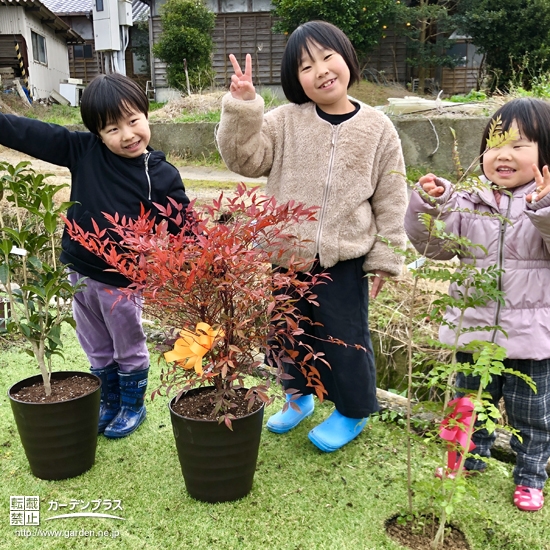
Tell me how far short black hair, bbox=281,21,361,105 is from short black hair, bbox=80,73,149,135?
23.2 inches

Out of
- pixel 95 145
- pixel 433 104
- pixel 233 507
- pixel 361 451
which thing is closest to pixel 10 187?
pixel 95 145

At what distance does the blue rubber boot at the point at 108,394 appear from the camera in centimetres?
228

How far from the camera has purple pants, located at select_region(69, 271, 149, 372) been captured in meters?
2.15

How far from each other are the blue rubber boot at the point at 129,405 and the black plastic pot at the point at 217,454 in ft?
1.66

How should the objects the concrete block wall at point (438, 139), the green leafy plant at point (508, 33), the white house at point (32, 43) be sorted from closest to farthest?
the concrete block wall at point (438, 139), the green leafy plant at point (508, 33), the white house at point (32, 43)

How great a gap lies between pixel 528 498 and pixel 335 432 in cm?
70

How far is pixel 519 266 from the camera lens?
70.9 inches

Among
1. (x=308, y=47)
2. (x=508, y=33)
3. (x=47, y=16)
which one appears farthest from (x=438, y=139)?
(x=47, y=16)

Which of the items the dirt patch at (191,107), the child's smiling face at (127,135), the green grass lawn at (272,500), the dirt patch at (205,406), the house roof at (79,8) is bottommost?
the green grass lawn at (272,500)

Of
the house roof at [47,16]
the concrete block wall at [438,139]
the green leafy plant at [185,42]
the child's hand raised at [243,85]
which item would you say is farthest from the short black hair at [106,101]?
the house roof at [47,16]

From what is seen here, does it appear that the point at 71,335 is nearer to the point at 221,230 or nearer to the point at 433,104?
the point at 221,230

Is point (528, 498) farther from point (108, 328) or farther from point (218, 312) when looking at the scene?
point (108, 328)

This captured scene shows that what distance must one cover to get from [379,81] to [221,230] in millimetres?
14347

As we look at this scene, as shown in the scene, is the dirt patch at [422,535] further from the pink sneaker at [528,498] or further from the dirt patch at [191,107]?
the dirt patch at [191,107]
